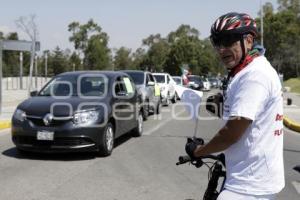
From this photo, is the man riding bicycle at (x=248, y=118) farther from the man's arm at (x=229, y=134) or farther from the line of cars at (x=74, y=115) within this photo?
the line of cars at (x=74, y=115)

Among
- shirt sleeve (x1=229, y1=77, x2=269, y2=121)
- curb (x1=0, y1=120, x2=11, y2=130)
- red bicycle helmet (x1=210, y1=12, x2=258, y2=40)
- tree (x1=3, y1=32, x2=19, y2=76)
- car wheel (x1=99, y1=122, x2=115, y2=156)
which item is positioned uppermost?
tree (x1=3, y1=32, x2=19, y2=76)

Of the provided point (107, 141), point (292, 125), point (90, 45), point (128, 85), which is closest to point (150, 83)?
point (292, 125)

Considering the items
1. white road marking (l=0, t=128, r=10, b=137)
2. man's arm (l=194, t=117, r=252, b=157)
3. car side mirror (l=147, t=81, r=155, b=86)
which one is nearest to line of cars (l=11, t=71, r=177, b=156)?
white road marking (l=0, t=128, r=10, b=137)

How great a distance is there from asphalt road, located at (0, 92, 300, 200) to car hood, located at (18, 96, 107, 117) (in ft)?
2.78

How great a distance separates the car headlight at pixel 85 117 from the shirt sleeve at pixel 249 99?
642 centimetres

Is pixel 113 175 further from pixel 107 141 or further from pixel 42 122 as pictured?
pixel 42 122

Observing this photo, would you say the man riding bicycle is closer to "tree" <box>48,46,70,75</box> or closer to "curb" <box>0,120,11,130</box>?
"curb" <box>0,120,11,130</box>

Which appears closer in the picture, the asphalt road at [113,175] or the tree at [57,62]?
the asphalt road at [113,175]

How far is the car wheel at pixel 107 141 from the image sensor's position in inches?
353

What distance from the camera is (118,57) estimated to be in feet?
306

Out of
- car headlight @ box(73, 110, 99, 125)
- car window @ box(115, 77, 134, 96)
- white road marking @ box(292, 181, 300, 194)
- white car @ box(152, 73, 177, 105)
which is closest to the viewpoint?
white road marking @ box(292, 181, 300, 194)

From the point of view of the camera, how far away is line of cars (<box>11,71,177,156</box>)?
8.69 meters

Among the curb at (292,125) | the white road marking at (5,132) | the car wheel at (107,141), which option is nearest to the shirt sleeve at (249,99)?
the car wheel at (107,141)

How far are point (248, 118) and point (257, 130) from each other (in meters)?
0.11
